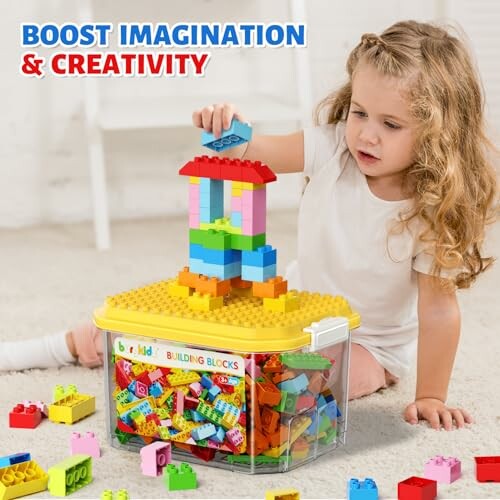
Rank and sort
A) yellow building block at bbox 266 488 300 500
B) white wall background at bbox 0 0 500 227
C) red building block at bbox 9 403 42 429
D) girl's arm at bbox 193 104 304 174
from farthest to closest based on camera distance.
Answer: white wall background at bbox 0 0 500 227, girl's arm at bbox 193 104 304 174, red building block at bbox 9 403 42 429, yellow building block at bbox 266 488 300 500

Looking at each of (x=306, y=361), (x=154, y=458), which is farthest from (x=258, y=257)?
(x=154, y=458)

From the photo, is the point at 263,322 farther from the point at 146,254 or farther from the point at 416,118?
the point at 146,254

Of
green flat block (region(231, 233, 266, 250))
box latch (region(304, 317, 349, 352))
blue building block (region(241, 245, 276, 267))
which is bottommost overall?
box latch (region(304, 317, 349, 352))

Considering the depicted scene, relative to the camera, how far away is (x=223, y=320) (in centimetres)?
102

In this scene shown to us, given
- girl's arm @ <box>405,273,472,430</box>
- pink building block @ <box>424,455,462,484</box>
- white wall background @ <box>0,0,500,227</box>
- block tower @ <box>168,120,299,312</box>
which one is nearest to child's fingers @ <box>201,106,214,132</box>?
block tower @ <box>168,120,299,312</box>

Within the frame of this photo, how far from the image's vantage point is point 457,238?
4.09 feet

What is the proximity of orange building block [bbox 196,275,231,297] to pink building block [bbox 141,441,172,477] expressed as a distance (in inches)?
6.4

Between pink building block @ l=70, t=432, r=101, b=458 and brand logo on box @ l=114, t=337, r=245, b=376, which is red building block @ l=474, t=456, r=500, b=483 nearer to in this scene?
brand logo on box @ l=114, t=337, r=245, b=376

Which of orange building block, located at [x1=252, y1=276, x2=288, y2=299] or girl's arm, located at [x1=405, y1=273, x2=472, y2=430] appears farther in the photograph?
girl's arm, located at [x1=405, y1=273, x2=472, y2=430]

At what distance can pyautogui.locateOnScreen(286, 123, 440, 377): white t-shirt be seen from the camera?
1.29 meters

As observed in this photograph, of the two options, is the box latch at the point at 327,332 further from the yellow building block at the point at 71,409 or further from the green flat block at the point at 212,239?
the yellow building block at the point at 71,409

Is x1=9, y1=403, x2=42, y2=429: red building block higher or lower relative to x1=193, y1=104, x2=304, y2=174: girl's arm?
lower

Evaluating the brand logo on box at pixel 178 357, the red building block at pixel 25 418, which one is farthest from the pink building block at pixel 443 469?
the red building block at pixel 25 418

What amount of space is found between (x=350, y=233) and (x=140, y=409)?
0.38 meters
